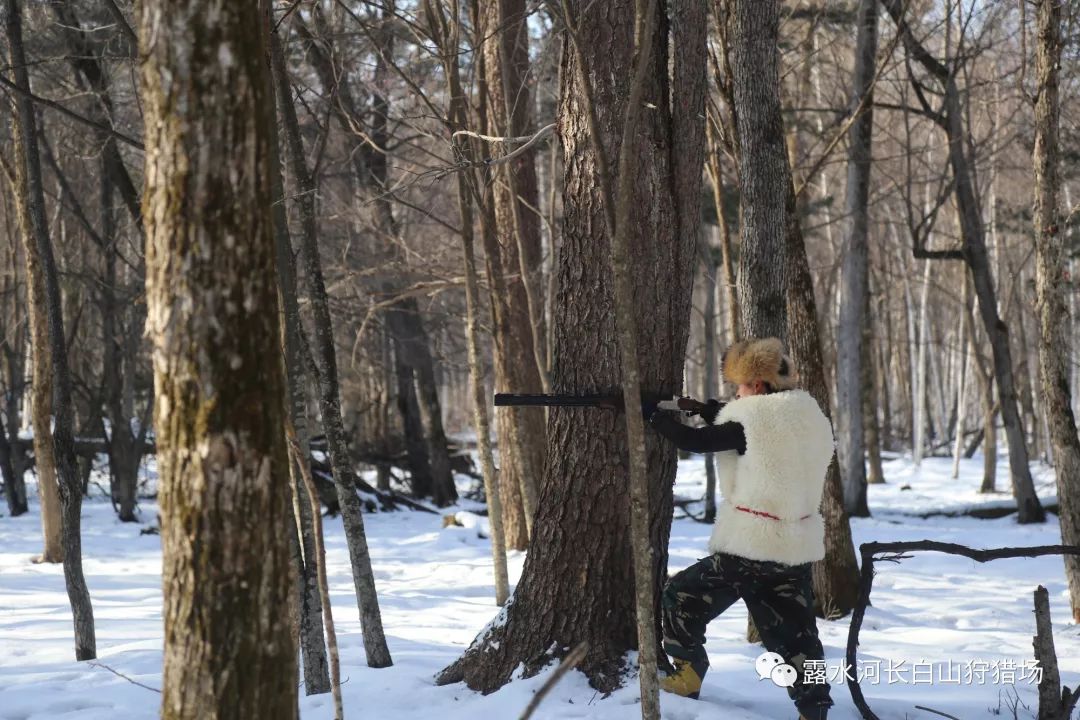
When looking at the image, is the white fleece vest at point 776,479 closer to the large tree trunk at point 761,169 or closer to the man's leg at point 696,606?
the man's leg at point 696,606

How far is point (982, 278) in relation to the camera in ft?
40.1

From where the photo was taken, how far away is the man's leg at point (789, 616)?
147 inches

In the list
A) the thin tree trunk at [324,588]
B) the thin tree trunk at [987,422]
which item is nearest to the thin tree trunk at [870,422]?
the thin tree trunk at [987,422]

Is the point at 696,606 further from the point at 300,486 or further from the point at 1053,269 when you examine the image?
the point at 1053,269

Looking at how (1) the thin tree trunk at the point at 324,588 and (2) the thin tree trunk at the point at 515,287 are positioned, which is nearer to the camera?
(1) the thin tree trunk at the point at 324,588

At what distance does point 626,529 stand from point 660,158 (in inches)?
58.5

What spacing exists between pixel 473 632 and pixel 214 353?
15.4 feet

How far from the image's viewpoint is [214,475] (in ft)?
6.93

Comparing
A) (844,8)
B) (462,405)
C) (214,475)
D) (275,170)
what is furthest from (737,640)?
(462,405)

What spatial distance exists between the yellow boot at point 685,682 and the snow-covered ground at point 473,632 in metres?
0.06

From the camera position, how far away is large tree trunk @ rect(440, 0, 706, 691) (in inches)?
155

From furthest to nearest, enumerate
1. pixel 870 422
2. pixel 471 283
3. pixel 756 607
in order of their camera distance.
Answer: pixel 870 422 < pixel 471 283 < pixel 756 607

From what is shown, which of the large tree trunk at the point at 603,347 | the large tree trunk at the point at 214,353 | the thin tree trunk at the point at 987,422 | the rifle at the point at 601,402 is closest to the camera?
the large tree trunk at the point at 214,353

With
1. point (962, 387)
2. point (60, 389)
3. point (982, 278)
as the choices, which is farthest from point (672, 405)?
point (962, 387)
